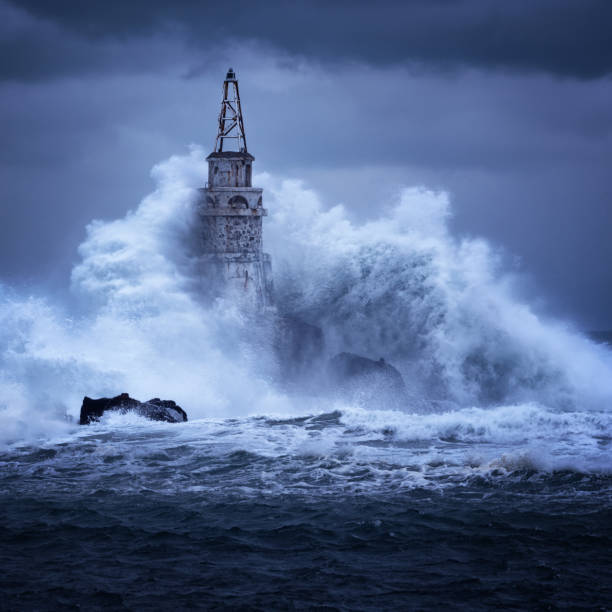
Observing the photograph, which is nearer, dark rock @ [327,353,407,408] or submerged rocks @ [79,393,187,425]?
submerged rocks @ [79,393,187,425]

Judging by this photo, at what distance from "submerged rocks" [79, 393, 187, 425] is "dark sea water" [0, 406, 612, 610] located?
175cm

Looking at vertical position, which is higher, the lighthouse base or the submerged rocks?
the lighthouse base

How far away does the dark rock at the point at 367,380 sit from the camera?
31.0m

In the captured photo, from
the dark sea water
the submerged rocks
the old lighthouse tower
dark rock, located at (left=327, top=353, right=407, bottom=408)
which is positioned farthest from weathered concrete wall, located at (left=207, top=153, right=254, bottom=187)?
the dark sea water

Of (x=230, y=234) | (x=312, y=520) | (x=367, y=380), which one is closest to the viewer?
(x=312, y=520)

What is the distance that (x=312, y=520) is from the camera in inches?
569

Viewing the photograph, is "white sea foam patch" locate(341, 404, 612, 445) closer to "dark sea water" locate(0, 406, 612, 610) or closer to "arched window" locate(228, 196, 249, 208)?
"dark sea water" locate(0, 406, 612, 610)

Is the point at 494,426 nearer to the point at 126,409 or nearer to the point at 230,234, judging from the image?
the point at 126,409

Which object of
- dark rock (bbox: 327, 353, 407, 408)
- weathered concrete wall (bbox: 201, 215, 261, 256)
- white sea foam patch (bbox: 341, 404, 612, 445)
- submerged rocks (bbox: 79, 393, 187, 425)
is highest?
weathered concrete wall (bbox: 201, 215, 261, 256)

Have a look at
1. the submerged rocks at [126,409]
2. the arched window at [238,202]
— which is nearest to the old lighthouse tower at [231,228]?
the arched window at [238,202]

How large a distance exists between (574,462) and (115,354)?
58.9ft

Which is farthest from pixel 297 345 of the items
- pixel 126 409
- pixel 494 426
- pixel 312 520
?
pixel 312 520

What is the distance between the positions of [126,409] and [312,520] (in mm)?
11586

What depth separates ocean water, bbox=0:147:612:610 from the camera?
39.0 ft
